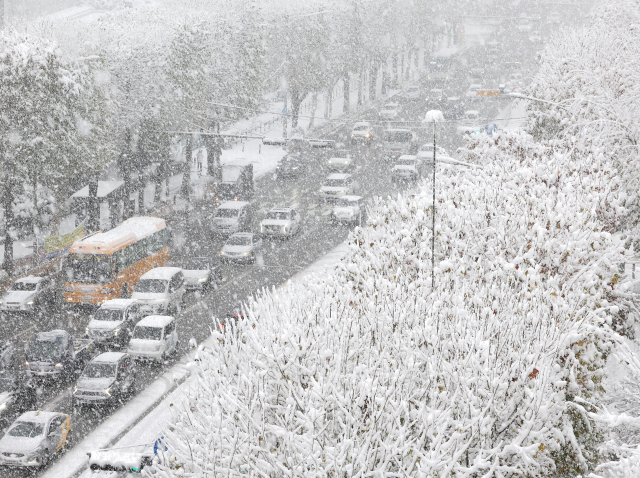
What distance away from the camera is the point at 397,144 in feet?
175

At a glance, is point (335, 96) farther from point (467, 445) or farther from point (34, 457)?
point (467, 445)

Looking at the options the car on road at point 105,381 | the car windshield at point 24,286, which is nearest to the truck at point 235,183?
the car windshield at point 24,286

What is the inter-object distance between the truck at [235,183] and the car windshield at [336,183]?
4744mm

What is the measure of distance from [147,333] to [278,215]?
15113 mm

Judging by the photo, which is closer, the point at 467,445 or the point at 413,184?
the point at 467,445

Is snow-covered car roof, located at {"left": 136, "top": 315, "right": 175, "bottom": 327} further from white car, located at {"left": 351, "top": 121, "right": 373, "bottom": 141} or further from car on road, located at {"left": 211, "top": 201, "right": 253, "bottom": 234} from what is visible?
white car, located at {"left": 351, "top": 121, "right": 373, "bottom": 141}

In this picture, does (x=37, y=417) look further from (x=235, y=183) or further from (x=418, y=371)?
(x=235, y=183)

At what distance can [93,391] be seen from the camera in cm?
2030

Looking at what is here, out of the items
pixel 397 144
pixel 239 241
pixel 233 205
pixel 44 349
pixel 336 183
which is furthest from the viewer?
pixel 397 144

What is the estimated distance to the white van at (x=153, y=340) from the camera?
23141mm

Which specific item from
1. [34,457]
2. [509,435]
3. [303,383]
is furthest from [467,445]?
[34,457]

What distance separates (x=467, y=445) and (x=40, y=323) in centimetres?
2207

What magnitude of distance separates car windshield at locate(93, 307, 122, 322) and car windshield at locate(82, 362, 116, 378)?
3972 millimetres

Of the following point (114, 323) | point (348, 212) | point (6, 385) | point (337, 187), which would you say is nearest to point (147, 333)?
point (114, 323)
